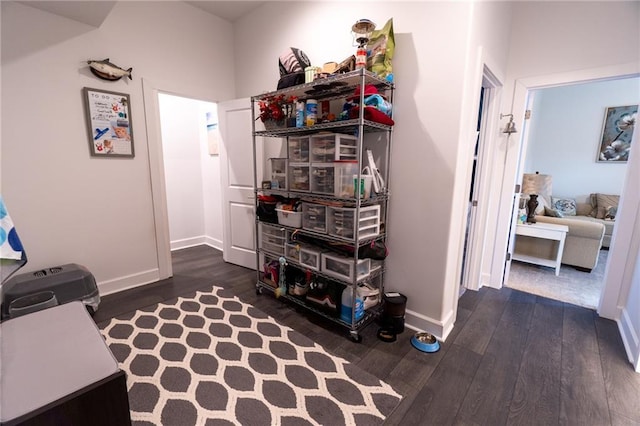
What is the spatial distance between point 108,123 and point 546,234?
4851 millimetres

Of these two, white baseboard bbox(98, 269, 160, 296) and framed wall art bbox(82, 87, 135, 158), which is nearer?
framed wall art bbox(82, 87, 135, 158)

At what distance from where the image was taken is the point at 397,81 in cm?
202

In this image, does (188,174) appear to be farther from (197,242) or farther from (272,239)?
(272,239)

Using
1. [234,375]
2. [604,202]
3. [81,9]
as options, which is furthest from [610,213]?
[81,9]

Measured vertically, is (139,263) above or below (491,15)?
below

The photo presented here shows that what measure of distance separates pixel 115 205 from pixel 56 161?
0.57 metres

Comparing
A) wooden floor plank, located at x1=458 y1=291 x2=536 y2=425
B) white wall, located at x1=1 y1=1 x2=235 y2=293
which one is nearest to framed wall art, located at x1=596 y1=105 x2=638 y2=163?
wooden floor plank, located at x1=458 y1=291 x2=536 y2=425

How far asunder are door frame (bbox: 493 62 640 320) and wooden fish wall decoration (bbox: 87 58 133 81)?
3.75 m

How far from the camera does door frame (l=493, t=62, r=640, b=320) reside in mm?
2223

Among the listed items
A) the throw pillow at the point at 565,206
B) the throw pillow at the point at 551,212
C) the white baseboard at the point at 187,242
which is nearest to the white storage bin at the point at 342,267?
the white baseboard at the point at 187,242

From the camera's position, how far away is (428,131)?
6.29 feet

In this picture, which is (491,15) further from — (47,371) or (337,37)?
(47,371)

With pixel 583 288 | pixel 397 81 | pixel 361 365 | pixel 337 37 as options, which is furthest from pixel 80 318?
pixel 583 288

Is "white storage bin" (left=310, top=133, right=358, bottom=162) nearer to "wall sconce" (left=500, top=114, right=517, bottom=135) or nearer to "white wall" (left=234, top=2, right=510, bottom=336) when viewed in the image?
"white wall" (left=234, top=2, right=510, bottom=336)
